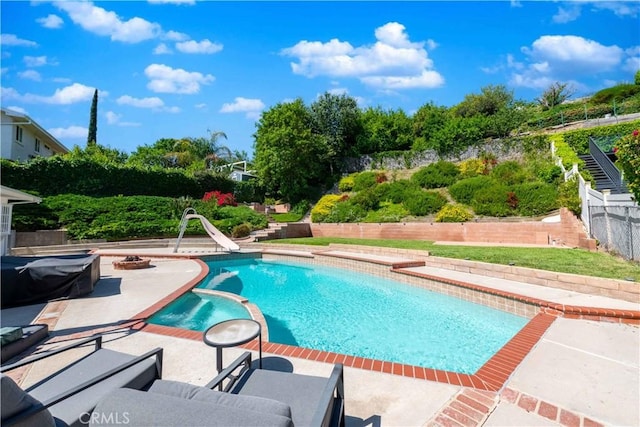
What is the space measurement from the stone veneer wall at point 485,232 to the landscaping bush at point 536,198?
1948 millimetres

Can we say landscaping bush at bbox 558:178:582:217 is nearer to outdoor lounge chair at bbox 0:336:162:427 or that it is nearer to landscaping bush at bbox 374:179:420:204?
landscaping bush at bbox 374:179:420:204

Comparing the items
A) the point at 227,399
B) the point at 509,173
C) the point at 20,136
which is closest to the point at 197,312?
the point at 227,399

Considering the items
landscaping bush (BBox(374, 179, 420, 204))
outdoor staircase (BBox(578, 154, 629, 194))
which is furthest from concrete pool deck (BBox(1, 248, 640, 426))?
landscaping bush (BBox(374, 179, 420, 204))

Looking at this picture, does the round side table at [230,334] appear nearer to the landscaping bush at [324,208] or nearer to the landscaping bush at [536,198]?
the landscaping bush at [536,198]

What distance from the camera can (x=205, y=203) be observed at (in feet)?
64.2

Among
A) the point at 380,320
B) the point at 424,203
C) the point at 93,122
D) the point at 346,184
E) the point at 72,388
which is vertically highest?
the point at 93,122

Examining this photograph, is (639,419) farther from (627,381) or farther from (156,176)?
(156,176)

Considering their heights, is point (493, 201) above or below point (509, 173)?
below

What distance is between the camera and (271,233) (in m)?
18.8

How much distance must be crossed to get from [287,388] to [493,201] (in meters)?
16.8

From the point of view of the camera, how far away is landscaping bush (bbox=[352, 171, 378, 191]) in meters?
24.1

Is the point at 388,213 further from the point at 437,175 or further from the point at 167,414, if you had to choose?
the point at 167,414

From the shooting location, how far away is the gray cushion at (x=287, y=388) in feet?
6.78

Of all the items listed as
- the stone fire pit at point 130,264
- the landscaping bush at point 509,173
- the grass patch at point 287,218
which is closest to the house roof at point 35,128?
the grass patch at point 287,218
